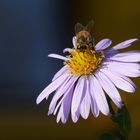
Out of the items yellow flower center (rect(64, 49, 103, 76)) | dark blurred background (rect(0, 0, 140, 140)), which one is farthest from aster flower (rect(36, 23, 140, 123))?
dark blurred background (rect(0, 0, 140, 140))

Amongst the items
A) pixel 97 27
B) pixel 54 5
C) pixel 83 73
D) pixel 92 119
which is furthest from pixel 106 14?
pixel 83 73

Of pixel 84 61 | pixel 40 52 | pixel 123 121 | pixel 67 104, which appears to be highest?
pixel 40 52

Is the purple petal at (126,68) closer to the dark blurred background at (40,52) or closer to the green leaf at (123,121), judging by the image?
the green leaf at (123,121)

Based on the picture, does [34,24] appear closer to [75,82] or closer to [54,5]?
[54,5]

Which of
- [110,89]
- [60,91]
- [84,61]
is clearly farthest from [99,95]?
[84,61]

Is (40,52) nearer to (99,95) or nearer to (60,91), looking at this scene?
(60,91)

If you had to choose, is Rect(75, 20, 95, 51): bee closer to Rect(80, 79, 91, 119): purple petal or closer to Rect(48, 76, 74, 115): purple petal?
Rect(48, 76, 74, 115): purple petal

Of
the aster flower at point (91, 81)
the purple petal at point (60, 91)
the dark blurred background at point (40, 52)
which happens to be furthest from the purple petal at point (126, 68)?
the dark blurred background at point (40, 52)
